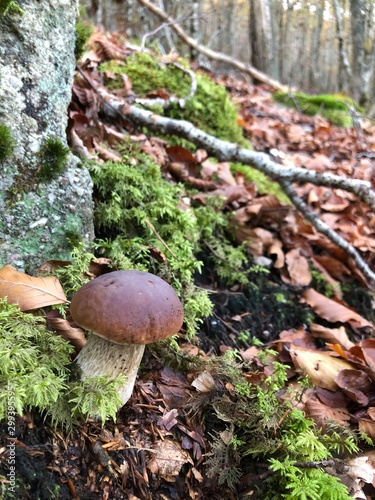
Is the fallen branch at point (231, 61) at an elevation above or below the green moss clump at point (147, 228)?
above

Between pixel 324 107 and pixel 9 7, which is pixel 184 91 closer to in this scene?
pixel 9 7

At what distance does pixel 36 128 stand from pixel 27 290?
2.70 ft

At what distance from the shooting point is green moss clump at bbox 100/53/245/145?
4109 millimetres

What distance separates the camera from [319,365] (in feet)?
7.87

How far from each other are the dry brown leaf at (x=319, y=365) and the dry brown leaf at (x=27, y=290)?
1.46 m

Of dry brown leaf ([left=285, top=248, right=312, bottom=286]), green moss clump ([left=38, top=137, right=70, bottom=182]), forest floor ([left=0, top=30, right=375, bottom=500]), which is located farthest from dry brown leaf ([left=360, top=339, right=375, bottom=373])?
green moss clump ([left=38, top=137, right=70, bottom=182])

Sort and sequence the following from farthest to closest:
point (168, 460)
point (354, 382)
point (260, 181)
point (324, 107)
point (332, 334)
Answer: point (324, 107) → point (260, 181) → point (332, 334) → point (354, 382) → point (168, 460)

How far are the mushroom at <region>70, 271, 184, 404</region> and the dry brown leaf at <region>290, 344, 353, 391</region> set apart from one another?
112 centimetres

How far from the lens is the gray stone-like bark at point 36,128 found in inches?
73.0

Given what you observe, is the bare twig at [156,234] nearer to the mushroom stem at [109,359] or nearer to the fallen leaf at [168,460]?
the mushroom stem at [109,359]

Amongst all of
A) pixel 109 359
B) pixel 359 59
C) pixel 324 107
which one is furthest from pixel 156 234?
pixel 359 59

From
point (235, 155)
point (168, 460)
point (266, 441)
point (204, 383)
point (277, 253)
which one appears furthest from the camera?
point (235, 155)

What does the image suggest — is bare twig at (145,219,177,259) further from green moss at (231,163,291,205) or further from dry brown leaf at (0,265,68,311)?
green moss at (231,163,291,205)

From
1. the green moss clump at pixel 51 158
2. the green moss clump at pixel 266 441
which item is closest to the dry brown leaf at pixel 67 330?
the green moss clump at pixel 266 441
